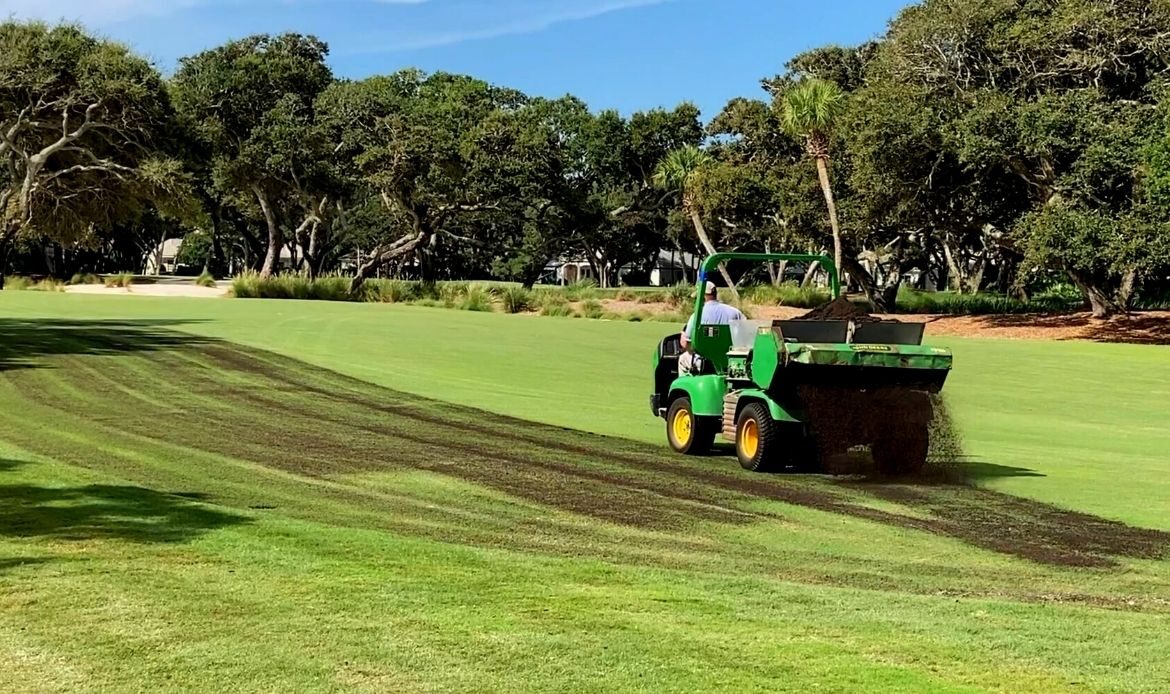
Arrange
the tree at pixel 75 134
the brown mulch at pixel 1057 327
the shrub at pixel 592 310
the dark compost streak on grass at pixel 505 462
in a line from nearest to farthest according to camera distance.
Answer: the dark compost streak on grass at pixel 505 462 → the brown mulch at pixel 1057 327 → the shrub at pixel 592 310 → the tree at pixel 75 134

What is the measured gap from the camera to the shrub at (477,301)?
51812 millimetres

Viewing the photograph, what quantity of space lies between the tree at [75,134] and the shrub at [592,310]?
2080cm

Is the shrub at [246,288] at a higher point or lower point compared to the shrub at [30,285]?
higher

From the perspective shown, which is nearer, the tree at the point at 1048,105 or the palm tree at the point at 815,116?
the tree at the point at 1048,105

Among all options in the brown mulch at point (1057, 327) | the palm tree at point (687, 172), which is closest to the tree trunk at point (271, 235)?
the palm tree at point (687, 172)

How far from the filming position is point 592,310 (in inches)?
2007

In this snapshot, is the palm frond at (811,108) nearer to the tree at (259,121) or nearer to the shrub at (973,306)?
the shrub at (973,306)

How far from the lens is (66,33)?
59.5 m

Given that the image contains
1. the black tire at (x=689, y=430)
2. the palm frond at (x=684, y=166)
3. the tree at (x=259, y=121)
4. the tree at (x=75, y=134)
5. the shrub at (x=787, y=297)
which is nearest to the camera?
the black tire at (x=689, y=430)

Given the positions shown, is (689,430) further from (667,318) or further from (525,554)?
(667,318)

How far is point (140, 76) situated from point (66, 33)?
3.99 m

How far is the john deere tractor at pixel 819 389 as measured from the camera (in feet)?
36.9

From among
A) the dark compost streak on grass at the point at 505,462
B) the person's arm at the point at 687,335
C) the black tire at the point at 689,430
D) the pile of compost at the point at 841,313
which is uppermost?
the pile of compost at the point at 841,313

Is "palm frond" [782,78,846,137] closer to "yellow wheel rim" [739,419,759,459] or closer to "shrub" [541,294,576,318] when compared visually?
"shrub" [541,294,576,318]
